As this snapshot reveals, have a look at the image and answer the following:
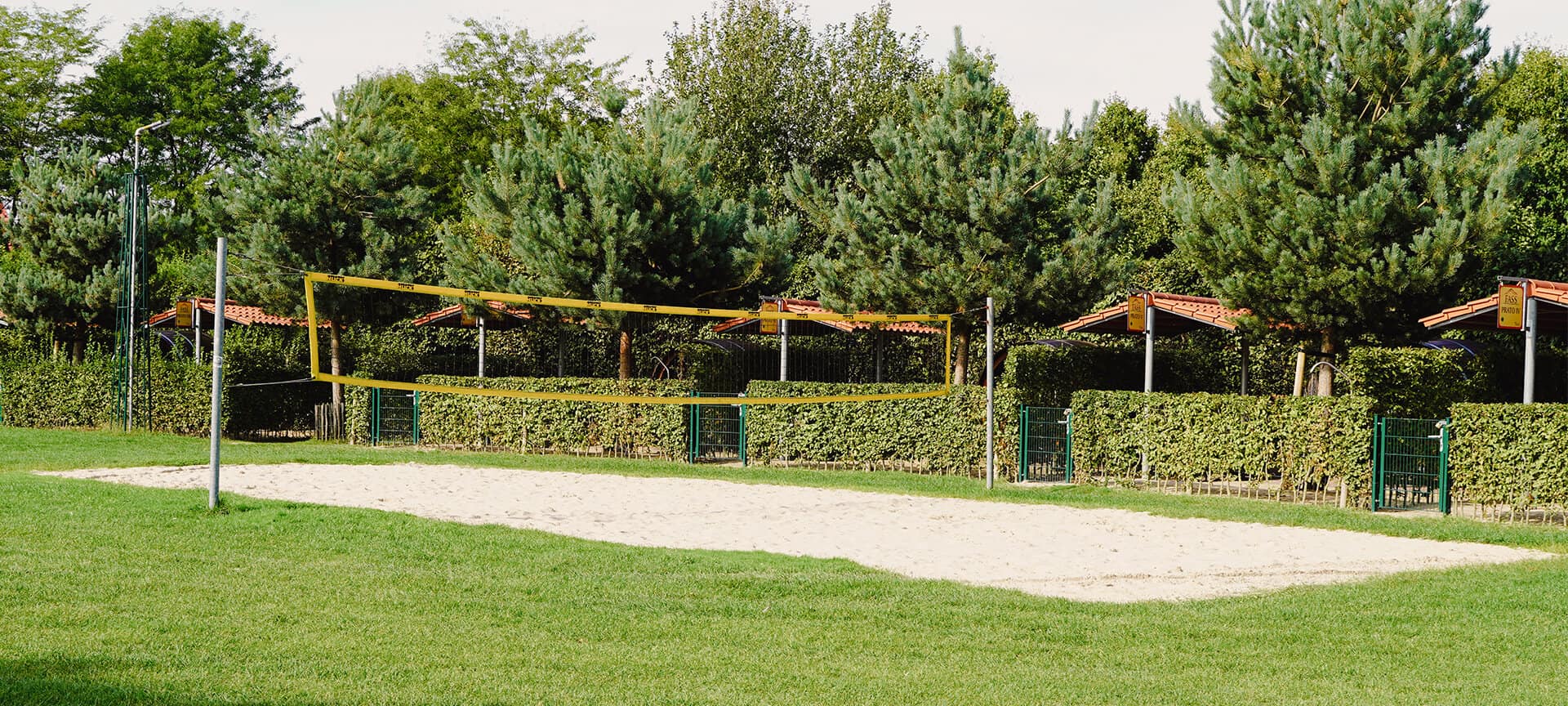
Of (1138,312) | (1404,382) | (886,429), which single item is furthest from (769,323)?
(1404,382)

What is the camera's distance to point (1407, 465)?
1520 cm

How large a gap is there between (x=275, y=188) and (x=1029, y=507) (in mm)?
16857

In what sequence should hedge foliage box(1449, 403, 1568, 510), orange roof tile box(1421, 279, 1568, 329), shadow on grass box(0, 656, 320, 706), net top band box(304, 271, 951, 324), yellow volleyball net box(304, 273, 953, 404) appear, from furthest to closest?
yellow volleyball net box(304, 273, 953, 404) → orange roof tile box(1421, 279, 1568, 329) → hedge foliage box(1449, 403, 1568, 510) → net top band box(304, 271, 951, 324) → shadow on grass box(0, 656, 320, 706)

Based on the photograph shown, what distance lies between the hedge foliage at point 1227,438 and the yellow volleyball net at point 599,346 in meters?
5.26

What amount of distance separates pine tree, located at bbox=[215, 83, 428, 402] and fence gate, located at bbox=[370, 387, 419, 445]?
2154 millimetres

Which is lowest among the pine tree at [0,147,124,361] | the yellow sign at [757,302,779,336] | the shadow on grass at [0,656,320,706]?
the shadow on grass at [0,656,320,706]

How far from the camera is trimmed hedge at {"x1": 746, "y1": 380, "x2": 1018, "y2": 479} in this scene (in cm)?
1905

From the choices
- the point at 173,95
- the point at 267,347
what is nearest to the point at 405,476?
the point at 267,347

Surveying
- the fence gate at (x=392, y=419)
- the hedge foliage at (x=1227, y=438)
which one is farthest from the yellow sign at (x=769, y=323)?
the hedge foliage at (x=1227, y=438)

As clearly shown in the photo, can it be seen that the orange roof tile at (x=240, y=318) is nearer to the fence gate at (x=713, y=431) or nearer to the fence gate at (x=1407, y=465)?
the fence gate at (x=713, y=431)

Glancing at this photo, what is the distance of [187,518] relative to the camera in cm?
1210

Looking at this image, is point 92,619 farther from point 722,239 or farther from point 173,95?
point 173,95

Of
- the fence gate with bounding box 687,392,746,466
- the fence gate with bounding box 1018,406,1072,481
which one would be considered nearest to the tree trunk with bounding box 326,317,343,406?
the fence gate with bounding box 687,392,746,466

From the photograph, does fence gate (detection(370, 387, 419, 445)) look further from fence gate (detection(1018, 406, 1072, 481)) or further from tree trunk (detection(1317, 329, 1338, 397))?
tree trunk (detection(1317, 329, 1338, 397))
